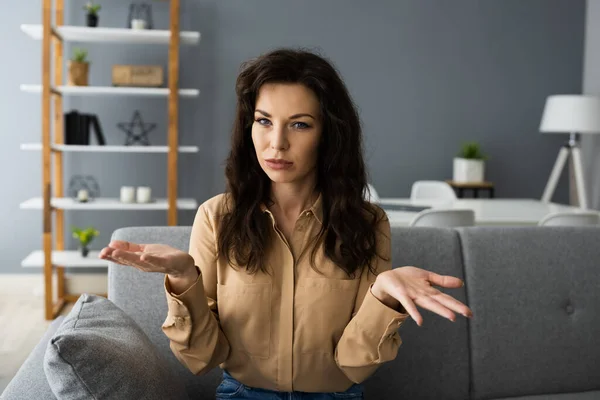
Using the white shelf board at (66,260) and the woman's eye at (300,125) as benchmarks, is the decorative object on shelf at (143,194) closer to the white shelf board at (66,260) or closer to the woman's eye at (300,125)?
the white shelf board at (66,260)

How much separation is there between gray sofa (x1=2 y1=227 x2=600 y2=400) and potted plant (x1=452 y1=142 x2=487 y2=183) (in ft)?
10.4

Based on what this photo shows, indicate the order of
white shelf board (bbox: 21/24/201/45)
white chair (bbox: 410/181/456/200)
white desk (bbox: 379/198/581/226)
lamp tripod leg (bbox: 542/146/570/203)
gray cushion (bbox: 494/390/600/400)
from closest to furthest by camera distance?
gray cushion (bbox: 494/390/600/400) < white desk (bbox: 379/198/581/226) < white shelf board (bbox: 21/24/201/45) < white chair (bbox: 410/181/456/200) < lamp tripod leg (bbox: 542/146/570/203)

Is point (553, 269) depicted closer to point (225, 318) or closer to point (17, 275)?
point (225, 318)

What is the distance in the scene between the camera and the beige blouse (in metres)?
1.46

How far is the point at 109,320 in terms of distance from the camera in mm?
1436

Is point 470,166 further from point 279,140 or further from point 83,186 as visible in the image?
point 279,140

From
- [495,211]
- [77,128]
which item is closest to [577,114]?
[495,211]

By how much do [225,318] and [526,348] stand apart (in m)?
0.86

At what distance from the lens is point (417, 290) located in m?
1.19

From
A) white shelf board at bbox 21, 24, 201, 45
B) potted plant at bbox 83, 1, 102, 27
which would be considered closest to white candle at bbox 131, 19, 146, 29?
white shelf board at bbox 21, 24, 201, 45

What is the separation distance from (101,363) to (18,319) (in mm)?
3218

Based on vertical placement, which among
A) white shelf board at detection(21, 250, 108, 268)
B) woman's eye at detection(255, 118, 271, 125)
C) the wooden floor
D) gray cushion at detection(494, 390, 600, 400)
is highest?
woman's eye at detection(255, 118, 271, 125)

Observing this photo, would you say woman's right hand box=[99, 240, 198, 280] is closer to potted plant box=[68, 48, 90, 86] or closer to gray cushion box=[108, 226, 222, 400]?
gray cushion box=[108, 226, 222, 400]

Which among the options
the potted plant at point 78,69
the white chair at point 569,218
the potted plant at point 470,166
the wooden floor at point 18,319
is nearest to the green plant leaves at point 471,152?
the potted plant at point 470,166
